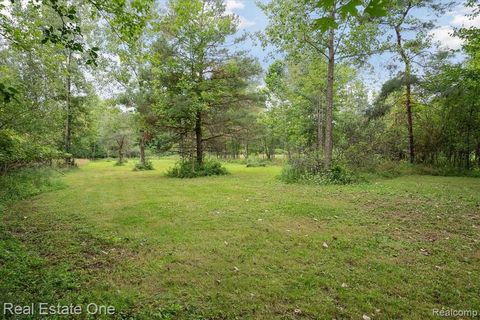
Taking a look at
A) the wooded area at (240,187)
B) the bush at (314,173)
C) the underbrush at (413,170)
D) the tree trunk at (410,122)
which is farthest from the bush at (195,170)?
the tree trunk at (410,122)

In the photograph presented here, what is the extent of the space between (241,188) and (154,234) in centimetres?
485

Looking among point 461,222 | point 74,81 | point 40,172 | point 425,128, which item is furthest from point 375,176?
point 74,81

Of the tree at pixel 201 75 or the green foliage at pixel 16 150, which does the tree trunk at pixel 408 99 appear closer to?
the tree at pixel 201 75

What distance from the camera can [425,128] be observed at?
1292 cm

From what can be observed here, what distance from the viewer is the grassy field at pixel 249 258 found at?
2557 millimetres

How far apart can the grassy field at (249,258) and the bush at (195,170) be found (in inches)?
260

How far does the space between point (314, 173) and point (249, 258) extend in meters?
7.70

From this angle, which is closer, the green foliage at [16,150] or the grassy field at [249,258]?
the grassy field at [249,258]

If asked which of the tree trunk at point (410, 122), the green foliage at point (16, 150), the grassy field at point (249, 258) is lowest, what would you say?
the grassy field at point (249, 258)

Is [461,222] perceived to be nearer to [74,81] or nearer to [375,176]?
[375,176]

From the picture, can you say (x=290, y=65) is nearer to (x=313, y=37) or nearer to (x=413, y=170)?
(x=313, y=37)

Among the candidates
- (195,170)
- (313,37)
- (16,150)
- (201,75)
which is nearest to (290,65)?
(313,37)

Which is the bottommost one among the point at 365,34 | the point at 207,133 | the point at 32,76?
the point at 207,133

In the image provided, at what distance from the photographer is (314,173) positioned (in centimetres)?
1064
